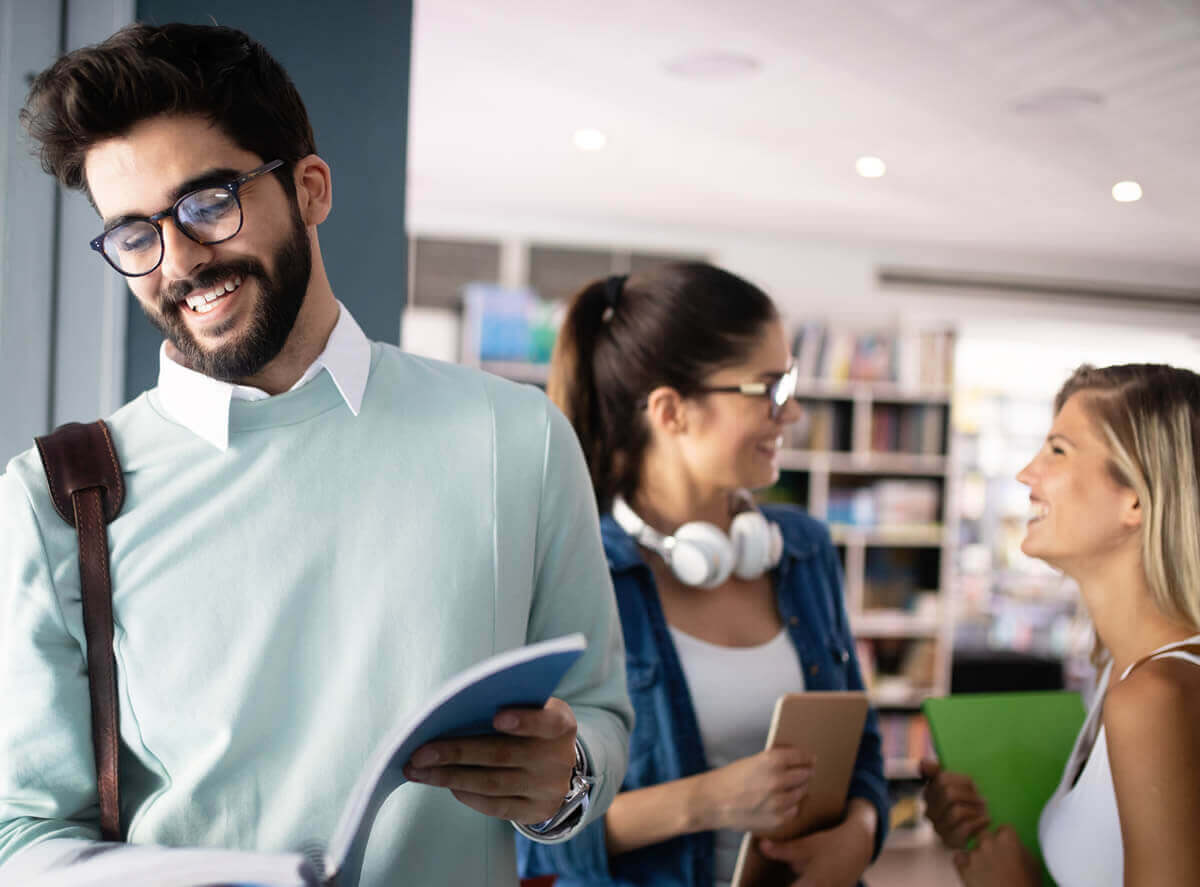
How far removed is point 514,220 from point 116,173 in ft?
18.1

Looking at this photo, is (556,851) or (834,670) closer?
(556,851)

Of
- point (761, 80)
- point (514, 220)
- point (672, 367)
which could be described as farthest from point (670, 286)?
point (514, 220)

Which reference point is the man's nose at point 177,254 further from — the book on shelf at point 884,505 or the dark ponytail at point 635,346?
the book on shelf at point 884,505

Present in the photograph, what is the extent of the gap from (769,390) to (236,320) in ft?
3.38

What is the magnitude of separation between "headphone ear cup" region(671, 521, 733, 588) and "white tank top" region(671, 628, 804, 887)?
0.10 metres

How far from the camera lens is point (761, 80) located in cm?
403

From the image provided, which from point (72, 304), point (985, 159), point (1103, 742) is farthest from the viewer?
point (985, 159)

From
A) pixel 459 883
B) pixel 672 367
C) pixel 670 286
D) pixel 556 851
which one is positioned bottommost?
pixel 556 851

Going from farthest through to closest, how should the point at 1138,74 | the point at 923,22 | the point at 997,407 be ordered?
the point at 997,407 → the point at 1138,74 → the point at 923,22

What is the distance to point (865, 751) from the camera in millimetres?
1743

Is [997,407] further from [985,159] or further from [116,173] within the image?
[116,173]

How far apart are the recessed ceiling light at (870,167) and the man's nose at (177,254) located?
4563mm

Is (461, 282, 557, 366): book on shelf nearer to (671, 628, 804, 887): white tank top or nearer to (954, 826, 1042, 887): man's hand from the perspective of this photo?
(671, 628, 804, 887): white tank top

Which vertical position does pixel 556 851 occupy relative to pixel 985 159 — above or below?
below
